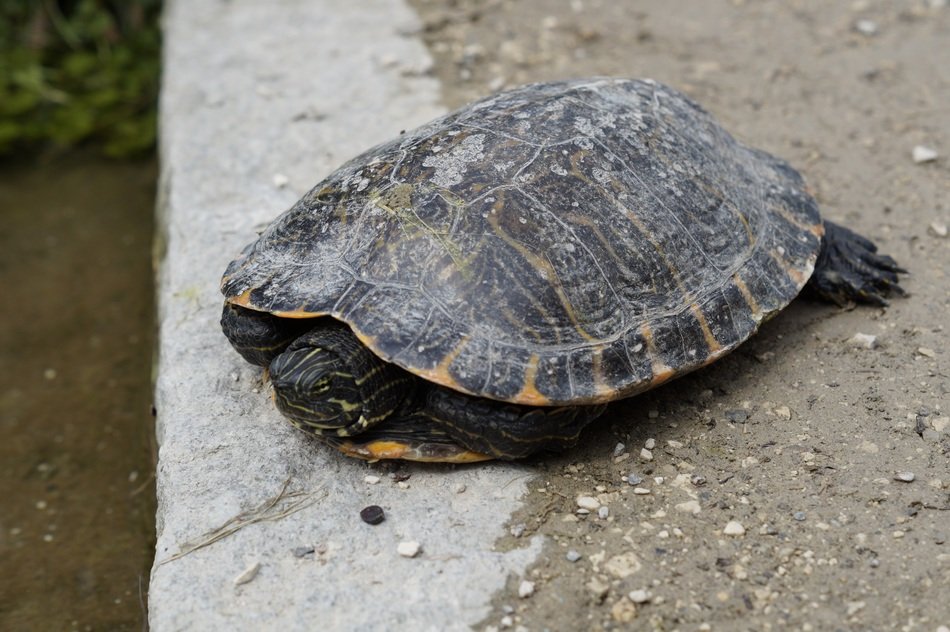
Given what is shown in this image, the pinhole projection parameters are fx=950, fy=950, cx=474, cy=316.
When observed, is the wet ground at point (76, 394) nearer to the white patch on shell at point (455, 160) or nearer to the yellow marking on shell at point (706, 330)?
the white patch on shell at point (455, 160)

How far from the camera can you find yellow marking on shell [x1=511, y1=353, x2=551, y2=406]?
3.60 meters

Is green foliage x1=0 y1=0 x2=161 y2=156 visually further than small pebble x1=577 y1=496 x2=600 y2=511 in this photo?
Yes

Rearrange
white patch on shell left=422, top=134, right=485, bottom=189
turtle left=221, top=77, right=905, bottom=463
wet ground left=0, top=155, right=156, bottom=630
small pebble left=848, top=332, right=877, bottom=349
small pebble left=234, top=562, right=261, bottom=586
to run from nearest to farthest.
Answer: small pebble left=234, top=562, right=261, bottom=586, turtle left=221, top=77, right=905, bottom=463, white patch on shell left=422, top=134, right=485, bottom=189, small pebble left=848, top=332, right=877, bottom=349, wet ground left=0, top=155, right=156, bottom=630

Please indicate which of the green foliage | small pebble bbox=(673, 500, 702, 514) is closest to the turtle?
small pebble bbox=(673, 500, 702, 514)

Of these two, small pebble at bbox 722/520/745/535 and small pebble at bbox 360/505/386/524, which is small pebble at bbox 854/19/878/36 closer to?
small pebble at bbox 722/520/745/535

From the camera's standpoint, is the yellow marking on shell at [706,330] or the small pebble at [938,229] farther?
the small pebble at [938,229]

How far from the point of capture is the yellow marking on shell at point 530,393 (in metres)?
3.60

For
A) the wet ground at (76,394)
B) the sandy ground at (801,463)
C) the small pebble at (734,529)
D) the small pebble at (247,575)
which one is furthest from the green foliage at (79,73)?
the small pebble at (734,529)

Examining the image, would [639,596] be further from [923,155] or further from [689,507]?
[923,155]

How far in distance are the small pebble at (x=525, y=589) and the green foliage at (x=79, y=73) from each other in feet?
20.3

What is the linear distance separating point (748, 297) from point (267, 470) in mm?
2205

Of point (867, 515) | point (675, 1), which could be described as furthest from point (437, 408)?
point (675, 1)

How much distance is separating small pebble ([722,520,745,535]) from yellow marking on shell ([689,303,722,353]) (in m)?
0.77

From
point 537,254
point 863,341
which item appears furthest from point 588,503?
point 863,341
